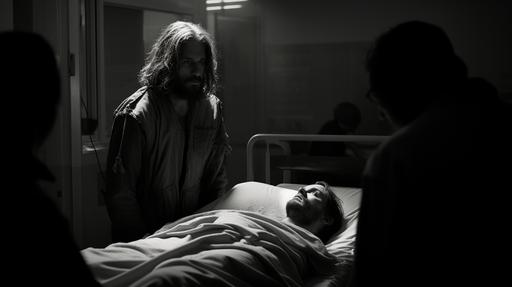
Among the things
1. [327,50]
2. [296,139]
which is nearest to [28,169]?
[296,139]

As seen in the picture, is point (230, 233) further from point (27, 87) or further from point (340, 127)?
point (340, 127)

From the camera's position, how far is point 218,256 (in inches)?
73.1

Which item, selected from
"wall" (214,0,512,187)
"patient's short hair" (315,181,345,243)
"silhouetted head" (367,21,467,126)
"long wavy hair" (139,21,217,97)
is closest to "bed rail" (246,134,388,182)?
"wall" (214,0,512,187)

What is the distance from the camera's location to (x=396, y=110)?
1.16 metres

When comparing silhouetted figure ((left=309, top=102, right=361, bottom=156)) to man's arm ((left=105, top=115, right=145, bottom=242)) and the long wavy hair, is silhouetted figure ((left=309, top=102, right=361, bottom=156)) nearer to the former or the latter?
the long wavy hair

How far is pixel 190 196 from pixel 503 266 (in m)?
1.95

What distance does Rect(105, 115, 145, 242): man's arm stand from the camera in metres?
2.54

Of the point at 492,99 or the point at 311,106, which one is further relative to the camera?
the point at 311,106

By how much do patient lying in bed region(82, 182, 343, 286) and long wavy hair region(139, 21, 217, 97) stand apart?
28.4 inches

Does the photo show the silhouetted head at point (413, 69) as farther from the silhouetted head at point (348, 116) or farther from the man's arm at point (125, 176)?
the silhouetted head at point (348, 116)

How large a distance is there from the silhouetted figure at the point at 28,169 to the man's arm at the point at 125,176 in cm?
162

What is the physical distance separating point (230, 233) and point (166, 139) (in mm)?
699

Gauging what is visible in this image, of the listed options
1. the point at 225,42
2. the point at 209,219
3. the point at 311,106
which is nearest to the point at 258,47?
the point at 225,42

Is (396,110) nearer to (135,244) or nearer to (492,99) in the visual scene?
(492,99)
